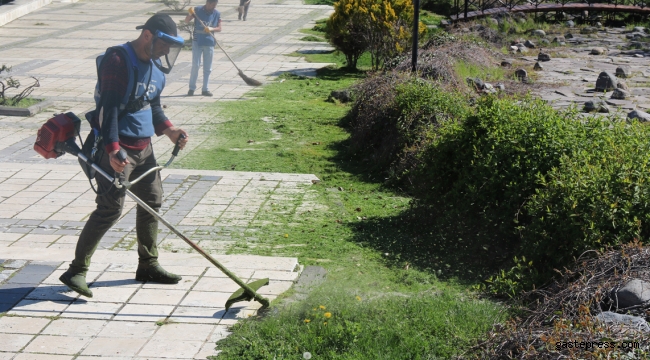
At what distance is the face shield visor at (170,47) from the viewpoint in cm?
519

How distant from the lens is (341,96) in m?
13.0

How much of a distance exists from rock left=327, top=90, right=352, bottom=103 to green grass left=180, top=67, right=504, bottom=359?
4.47 ft

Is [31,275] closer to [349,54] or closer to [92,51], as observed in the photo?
[349,54]

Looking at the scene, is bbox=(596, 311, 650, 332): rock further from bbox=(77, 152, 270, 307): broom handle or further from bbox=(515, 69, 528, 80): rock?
bbox=(515, 69, 528, 80): rock

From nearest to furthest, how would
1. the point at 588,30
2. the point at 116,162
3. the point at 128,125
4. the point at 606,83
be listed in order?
1. the point at 116,162
2. the point at 128,125
3. the point at 606,83
4. the point at 588,30

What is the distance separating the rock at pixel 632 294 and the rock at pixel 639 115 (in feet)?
20.2

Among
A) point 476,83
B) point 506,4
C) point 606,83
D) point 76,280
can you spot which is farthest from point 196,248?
point 506,4

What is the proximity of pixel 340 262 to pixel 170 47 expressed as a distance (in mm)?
2042

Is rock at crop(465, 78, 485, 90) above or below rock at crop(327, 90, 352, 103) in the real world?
above

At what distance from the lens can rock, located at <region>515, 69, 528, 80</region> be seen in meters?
13.5

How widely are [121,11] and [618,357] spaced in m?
24.8

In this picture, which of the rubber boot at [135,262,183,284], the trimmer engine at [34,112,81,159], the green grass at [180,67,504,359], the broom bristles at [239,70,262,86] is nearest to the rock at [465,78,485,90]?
the green grass at [180,67,504,359]

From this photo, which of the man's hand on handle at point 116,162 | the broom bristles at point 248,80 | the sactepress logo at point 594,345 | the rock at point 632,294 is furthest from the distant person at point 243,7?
the sactepress logo at point 594,345

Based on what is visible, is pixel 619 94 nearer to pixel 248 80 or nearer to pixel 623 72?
pixel 623 72
